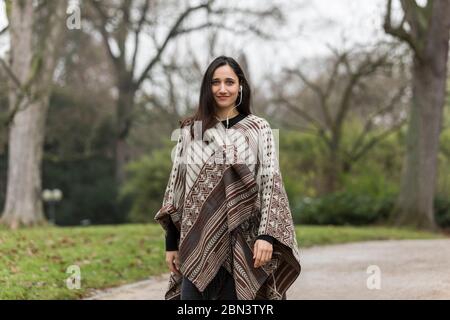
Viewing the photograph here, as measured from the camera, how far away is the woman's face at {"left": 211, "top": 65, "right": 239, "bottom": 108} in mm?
3818

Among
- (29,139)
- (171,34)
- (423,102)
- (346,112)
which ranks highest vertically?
(171,34)

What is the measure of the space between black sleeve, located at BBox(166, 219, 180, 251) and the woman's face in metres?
0.74

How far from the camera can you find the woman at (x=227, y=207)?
145 inches

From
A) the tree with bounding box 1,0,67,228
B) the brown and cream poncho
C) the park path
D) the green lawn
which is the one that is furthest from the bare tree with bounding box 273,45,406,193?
the brown and cream poncho

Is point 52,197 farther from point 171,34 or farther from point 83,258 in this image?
point 83,258

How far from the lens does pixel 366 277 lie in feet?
26.7

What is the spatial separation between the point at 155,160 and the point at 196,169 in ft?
69.6

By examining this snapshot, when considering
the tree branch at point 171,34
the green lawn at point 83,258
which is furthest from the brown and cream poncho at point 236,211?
the tree branch at point 171,34

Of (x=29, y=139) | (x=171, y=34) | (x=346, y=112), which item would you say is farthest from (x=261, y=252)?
(x=171, y=34)

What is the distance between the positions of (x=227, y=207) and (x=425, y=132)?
13286 mm

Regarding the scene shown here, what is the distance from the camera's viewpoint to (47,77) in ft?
54.1

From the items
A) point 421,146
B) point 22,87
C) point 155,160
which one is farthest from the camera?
point 155,160
